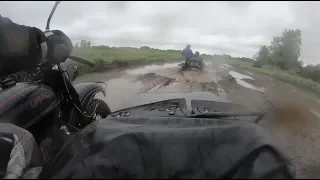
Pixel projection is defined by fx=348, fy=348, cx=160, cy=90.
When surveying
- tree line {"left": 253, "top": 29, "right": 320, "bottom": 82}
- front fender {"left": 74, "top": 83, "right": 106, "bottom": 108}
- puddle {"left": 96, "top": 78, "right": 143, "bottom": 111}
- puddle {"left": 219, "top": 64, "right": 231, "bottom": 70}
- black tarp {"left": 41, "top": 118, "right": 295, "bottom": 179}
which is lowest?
puddle {"left": 219, "top": 64, "right": 231, "bottom": 70}

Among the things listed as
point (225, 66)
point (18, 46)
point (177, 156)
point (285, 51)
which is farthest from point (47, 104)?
point (225, 66)

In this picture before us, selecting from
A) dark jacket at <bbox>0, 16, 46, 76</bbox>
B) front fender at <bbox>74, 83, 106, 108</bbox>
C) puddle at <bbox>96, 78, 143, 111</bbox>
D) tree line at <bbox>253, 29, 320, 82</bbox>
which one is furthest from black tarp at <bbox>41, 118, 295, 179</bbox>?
puddle at <bbox>96, 78, 143, 111</bbox>

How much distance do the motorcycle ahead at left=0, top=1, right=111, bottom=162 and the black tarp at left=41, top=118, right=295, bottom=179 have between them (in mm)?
1032

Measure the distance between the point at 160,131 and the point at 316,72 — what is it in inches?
162

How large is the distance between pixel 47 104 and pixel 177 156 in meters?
1.73

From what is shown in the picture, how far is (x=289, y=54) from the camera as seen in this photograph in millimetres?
4980

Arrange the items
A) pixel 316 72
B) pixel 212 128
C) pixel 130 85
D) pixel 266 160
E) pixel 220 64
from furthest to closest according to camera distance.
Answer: pixel 220 64 → pixel 130 85 → pixel 316 72 → pixel 212 128 → pixel 266 160

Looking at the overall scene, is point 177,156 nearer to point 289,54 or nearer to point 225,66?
point 289,54

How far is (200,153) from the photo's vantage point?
1.51 metres

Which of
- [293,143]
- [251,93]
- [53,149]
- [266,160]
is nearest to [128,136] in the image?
[266,160]

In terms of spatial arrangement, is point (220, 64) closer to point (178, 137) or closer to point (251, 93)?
point (251, 93)

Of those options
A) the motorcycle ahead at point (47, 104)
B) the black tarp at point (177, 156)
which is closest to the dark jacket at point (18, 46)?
the motorcycle ahead at point (47, 104)

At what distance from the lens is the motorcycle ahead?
255cm

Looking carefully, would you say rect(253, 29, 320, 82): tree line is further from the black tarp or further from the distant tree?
the black tarp
